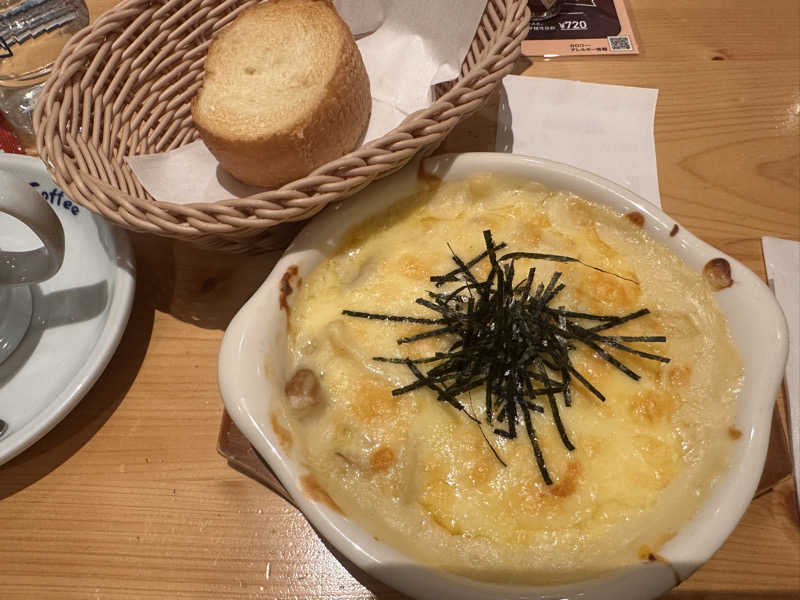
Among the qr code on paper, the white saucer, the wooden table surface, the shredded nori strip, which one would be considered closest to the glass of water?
the white saucer

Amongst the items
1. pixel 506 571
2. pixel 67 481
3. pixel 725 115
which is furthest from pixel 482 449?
pixel 725 115

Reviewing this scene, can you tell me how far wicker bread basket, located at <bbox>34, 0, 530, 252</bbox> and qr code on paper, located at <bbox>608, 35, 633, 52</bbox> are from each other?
0.60 metres

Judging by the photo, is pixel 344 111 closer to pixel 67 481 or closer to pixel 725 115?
pixel 67 481

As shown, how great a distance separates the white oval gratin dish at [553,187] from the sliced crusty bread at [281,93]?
0.15m

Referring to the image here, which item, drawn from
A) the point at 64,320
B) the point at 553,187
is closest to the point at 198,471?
the point at 64,320

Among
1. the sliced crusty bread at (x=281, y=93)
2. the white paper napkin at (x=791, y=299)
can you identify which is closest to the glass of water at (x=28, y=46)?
the sliced crusty bread at (x=281, y=93)

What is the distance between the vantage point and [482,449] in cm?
86

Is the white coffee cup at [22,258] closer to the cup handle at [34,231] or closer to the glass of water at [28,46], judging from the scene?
the cup handle at [34,231]

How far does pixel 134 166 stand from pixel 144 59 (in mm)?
290

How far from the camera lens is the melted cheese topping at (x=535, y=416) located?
0.81 metres

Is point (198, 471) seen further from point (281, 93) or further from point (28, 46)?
point (28, 46)

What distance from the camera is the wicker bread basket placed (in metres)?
0.92

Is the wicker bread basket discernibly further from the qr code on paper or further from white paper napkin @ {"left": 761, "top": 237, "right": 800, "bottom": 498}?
white paper napkin @ {"left": 761, "top": 237, "right": 800, "bottom": 498}

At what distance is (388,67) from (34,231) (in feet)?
2.74
